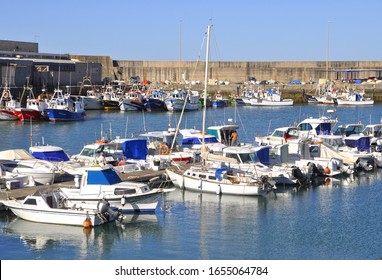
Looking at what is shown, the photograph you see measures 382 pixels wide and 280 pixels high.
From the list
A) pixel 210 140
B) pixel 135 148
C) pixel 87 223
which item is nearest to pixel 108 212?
pixel 87 223

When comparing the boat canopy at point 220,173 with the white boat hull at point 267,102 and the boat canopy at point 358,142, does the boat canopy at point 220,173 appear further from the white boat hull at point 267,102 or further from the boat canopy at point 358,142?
the white boat hull at point 267,102

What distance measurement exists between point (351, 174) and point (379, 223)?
795 centimetres

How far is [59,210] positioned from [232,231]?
4.47m

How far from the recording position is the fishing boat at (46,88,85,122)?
169 feet

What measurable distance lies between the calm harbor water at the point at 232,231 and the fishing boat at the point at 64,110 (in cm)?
2950

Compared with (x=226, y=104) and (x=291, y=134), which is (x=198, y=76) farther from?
(x=291, y=134)


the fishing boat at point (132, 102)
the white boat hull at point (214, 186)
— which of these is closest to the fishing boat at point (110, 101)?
the fishing boat at point (132, 102)

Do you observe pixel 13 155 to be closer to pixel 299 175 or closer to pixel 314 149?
pixel 299 175

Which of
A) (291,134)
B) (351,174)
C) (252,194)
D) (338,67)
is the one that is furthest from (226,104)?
(252,194)

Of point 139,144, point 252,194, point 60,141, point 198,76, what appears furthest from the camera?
point 198,76

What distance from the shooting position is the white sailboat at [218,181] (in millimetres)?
22484

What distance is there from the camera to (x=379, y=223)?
19.9 metres

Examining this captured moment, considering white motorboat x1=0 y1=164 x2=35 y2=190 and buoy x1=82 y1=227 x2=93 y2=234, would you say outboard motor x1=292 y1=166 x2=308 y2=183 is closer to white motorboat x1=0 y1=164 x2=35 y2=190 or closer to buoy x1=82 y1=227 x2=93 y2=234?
white motorboat x1=0 y1=164 x2=35 y2=190

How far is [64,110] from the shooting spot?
5175 cm
